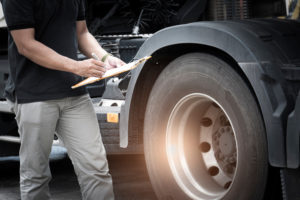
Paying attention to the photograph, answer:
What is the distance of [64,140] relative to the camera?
13.9ft

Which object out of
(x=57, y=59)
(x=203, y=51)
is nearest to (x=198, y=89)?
(x=203, y=51)

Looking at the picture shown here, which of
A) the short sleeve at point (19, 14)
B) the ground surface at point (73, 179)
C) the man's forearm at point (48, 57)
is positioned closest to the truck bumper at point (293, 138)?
the man's forearm at point (48, 57)

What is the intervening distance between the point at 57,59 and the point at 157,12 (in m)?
2.65

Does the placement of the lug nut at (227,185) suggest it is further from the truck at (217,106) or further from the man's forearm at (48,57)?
the man's forearm at (48,57)

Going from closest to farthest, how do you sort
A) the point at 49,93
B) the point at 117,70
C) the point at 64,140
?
the point at 117,70, the point at 49,93, the point at 64,140

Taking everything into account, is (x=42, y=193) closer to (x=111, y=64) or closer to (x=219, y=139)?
(x=111, y=64)

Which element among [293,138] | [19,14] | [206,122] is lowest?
[206,122]

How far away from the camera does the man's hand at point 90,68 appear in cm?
383

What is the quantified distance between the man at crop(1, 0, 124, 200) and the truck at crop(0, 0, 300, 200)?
22.3 inches

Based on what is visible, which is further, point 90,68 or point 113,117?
point 113,117

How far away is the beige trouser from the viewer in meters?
4.04

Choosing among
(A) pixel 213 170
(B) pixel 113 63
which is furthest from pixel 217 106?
(B) pixel 113 63

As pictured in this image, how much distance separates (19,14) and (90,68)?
1.63ft

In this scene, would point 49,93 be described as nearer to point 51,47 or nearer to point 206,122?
point 51,47
